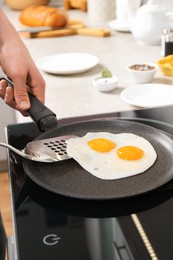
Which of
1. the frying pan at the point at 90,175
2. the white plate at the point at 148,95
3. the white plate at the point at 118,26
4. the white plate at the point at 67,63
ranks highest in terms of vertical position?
the frying pan at the point at 90,175

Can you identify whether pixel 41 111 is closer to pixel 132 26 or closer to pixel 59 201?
pixel 59 201

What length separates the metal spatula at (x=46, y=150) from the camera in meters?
0.92

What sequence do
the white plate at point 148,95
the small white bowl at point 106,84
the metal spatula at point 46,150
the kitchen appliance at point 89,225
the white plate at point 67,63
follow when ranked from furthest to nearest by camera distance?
the white plate at point 67,63 → the small white bowl at point 106,84 → the white plate at point 148,95 → the metal spatula at point 46,150 → the kitchen appliance at point 89,225

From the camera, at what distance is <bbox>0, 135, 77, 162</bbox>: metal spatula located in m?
0.92

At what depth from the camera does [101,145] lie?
96 centimetres

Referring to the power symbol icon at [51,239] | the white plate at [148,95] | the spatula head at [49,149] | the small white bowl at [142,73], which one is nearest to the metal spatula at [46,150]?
the spatula head at [49,149]

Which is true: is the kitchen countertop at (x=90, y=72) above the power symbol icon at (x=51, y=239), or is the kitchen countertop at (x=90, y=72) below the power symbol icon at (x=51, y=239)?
below

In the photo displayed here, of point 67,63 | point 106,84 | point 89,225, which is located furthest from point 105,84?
point 89,225

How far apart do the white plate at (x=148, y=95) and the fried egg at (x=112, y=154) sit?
1.05 ft

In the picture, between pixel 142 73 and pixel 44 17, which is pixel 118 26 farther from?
pixel 142 73

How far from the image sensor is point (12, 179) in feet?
3.00

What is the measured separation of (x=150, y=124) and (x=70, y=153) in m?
0.25

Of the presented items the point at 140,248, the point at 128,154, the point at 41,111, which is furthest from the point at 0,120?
the point at 140,248

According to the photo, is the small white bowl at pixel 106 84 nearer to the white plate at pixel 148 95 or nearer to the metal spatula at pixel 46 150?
the white plate at pixel 148 95
